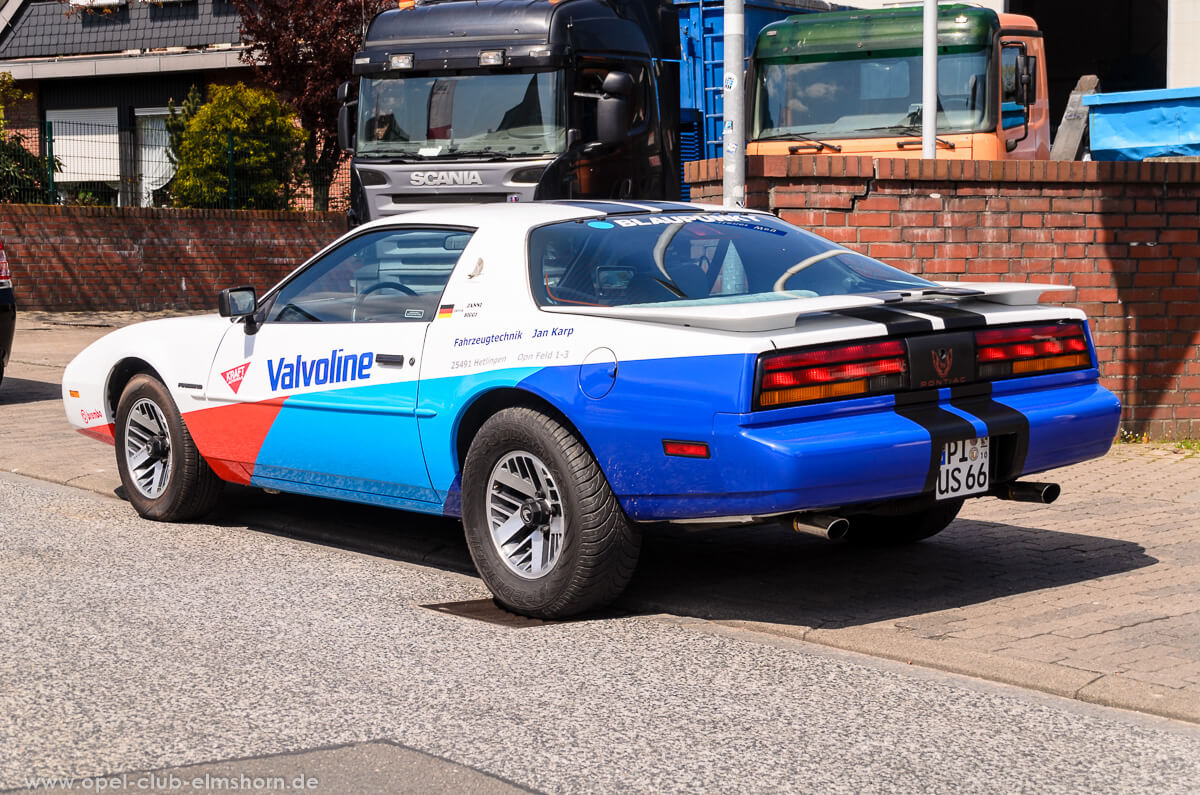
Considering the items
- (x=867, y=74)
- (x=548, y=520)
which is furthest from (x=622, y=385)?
(x=867, y=74)

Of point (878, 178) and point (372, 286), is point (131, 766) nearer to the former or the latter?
point (372, 286)

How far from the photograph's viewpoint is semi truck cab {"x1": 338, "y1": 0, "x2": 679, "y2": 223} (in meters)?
13.4

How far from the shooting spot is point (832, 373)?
536cm

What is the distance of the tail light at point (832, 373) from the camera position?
524 cm

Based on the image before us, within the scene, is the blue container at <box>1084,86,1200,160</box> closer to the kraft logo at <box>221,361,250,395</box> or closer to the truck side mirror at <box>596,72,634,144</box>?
the truck side mirror at <box>596,72,634,144</box>

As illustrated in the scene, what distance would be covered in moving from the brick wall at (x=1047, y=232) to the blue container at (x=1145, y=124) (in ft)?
21.1

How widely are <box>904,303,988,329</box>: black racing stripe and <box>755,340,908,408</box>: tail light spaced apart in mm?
267

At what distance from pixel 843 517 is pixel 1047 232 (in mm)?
5015

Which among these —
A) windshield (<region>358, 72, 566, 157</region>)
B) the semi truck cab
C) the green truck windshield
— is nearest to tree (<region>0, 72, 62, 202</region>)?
the semi truck cab

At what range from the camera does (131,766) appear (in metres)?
4.14

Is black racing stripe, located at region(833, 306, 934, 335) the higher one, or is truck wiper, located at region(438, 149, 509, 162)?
truck wiper, located at region(438, 149, 509, 162)

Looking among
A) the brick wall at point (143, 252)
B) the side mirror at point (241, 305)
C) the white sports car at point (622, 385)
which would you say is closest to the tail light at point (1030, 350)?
the white sports car at point (622, 385)

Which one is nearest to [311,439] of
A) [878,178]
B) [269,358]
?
[269,358]

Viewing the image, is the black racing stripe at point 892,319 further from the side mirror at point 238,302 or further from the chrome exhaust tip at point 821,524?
the side mirror at point 238,302
